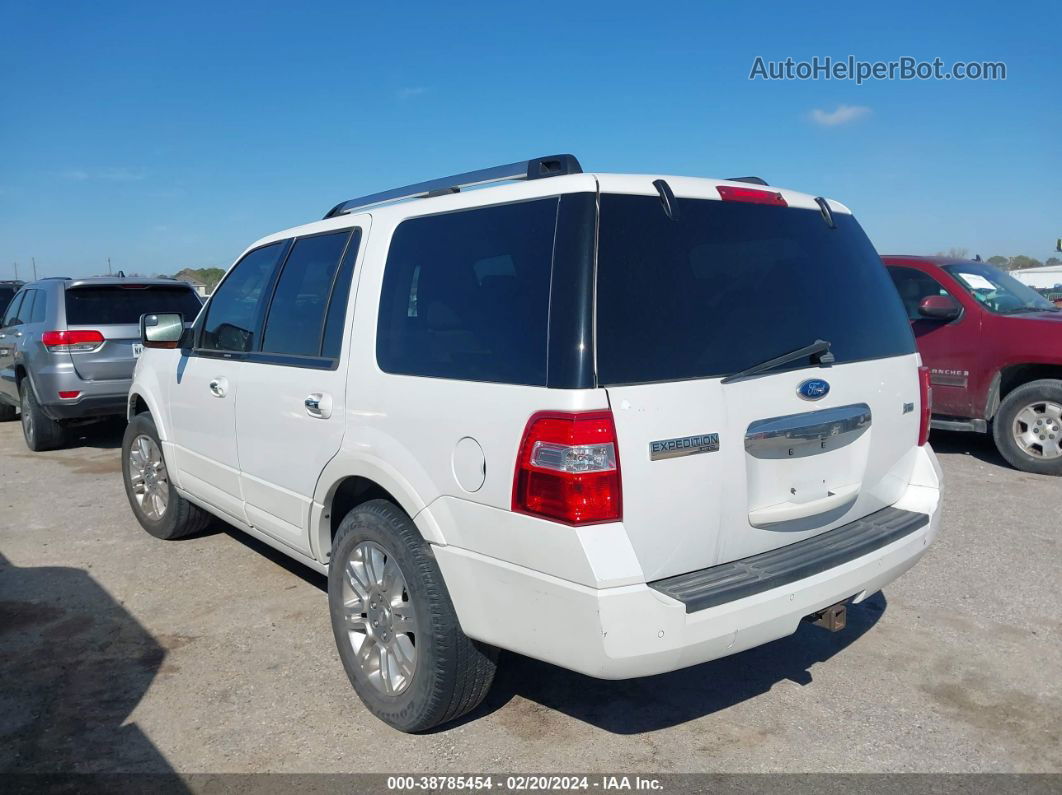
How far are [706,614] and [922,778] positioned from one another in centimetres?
112

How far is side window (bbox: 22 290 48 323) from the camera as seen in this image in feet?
27.8

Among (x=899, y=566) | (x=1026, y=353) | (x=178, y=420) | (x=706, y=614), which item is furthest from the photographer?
(x=1026, y=353)

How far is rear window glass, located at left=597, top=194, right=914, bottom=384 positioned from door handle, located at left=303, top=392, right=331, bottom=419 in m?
1.40

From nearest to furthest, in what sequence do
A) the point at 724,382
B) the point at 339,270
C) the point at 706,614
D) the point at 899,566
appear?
the point at 706,614 < the point at 724,382 < the point at 899,566 < the point at 339,270

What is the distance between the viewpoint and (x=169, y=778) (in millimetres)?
2969

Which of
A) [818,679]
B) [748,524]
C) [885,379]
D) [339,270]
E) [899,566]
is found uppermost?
[339,270]

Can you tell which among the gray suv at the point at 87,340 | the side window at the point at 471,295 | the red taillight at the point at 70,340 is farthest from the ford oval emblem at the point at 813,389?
the red taillight at the point at 70,340

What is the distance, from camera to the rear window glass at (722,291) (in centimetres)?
261

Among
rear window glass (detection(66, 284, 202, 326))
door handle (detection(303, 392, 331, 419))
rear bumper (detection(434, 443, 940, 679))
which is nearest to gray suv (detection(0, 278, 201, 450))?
rear window glass (detection(66, 284, 202, 326))

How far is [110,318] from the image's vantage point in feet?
27.3

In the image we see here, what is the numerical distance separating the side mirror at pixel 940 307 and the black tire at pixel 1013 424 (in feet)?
2.81

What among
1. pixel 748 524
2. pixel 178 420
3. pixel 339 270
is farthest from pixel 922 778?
pixel 178 420

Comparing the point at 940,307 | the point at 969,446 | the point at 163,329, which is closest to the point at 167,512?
the point at 163,329

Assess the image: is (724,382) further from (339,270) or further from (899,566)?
(339,270)
